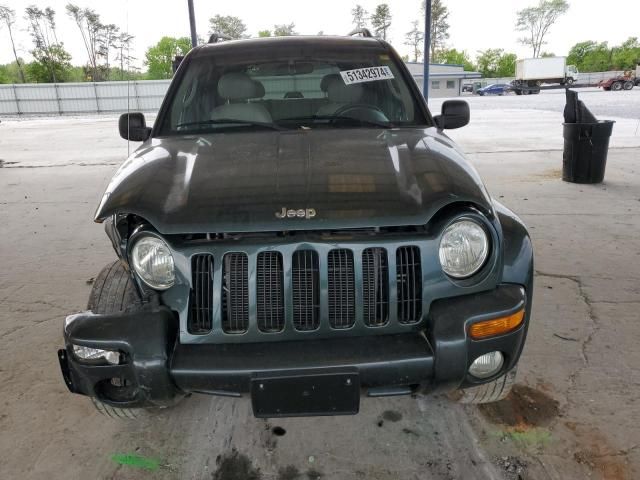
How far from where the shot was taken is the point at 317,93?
10.5 ft

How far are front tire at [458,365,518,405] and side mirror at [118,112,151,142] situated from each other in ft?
7.64

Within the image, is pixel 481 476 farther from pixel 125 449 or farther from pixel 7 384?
pixel 7 384

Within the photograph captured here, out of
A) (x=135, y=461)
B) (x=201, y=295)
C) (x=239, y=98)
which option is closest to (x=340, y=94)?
(x=239, y=98)

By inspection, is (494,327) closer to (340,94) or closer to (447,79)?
(340,94)

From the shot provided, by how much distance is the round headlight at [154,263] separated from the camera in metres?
1.82

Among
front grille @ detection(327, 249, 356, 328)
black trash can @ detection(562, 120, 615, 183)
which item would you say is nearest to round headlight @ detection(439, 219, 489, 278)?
front grille @ detection(327, 249, 356, 328)

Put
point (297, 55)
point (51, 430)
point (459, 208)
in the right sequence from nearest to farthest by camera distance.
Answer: point (459, 208), point (51, 430), point (297, 55)

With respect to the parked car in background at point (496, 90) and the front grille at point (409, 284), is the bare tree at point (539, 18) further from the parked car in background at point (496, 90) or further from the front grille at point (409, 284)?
the front grille at point (409, 284)

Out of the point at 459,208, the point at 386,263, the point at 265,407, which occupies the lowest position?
the point at 265,407

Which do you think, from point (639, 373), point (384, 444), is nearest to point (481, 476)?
point (384, 444)

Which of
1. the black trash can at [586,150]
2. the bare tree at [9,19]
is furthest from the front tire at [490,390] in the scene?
the bare tree at [9,19]

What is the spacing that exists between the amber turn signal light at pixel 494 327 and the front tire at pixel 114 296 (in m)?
1.22

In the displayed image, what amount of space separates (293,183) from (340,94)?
130 cm

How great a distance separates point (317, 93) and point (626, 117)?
16.6m
